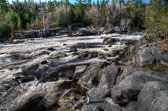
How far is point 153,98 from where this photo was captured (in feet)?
19.3

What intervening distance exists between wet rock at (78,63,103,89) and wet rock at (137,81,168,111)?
554cm

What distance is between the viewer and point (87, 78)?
1262 cm

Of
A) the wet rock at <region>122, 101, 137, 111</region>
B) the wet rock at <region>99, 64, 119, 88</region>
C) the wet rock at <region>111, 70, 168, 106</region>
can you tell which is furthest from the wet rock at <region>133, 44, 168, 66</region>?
the wet rock at <region>122, 101, 137, 111</region>

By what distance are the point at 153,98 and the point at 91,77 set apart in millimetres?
6997

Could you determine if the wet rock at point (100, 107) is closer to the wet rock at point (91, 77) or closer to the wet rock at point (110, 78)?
the wet rock at point (110, 78)

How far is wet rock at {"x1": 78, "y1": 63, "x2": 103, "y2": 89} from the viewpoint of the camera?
39.4 feet

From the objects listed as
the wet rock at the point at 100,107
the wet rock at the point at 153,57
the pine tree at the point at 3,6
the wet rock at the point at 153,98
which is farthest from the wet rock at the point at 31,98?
the pine tree at the point at 3,6

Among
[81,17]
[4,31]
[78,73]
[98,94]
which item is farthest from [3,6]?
[98,94]

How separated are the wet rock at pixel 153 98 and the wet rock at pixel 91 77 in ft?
18.2

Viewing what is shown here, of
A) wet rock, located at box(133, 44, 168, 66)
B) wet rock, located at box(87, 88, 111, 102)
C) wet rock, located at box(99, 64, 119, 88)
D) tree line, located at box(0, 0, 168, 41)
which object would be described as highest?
tree line, located at box(0, 0, 168, 41)

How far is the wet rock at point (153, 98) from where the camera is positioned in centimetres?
549

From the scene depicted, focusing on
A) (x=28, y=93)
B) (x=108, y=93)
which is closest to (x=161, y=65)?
(x=108, y=93)

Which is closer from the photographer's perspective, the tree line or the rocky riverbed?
the rocky riverbed

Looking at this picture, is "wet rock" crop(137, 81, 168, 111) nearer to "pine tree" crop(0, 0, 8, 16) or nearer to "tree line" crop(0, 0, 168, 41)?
"tree line" crop(0, 0, 168, 41)
